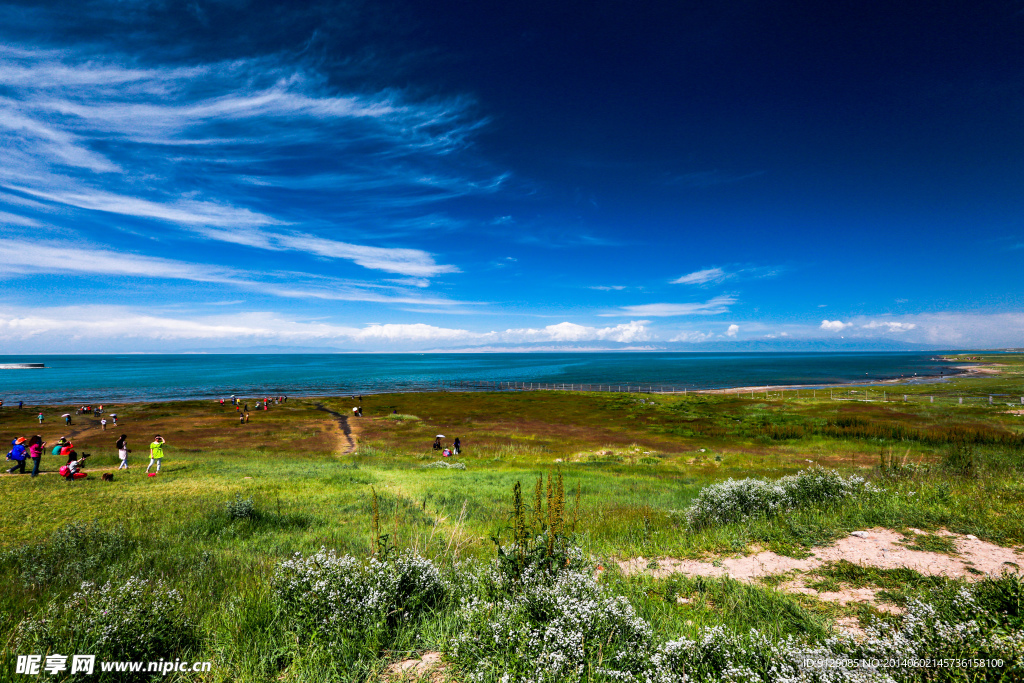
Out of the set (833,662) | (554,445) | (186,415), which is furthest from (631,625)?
(186,415)

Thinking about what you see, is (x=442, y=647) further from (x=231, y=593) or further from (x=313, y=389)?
(x=313, y=389)

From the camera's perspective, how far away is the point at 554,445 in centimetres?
3622

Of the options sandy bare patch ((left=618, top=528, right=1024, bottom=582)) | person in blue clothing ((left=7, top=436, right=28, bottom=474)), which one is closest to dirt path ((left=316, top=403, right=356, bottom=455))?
person in blue clothing ((left=7, top=436, right=28, bottom=474))

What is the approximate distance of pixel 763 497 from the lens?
10492 mm

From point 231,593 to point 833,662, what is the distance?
7.52 meters

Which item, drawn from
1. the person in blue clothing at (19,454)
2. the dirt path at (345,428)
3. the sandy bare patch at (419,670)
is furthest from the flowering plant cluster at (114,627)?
the dirt path at (345,428)

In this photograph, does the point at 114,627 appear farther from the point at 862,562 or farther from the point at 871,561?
the point at 871,561

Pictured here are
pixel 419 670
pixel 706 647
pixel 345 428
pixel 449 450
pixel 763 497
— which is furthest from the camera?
pixel 345 428

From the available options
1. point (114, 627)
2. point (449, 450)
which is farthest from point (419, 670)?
point (449, 450)

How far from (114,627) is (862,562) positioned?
10.8 m

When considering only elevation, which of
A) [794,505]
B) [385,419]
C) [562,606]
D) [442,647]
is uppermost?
[562,606]

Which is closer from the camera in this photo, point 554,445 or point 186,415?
point 554,445

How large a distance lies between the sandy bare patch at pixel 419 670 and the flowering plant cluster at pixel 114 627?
253 centimetres

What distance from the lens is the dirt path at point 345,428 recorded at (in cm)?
3438
